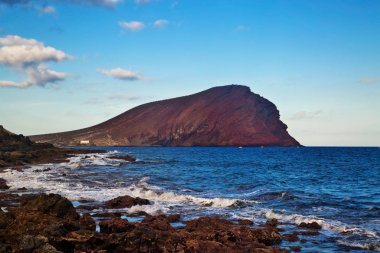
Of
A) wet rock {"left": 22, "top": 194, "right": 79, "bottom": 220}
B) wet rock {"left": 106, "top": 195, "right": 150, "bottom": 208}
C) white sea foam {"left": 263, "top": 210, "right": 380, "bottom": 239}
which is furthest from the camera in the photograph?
wet rock {"left": 106, "top": 195, "right": 150, "bottom": 208}

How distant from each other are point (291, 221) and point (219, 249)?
9546 millimetres

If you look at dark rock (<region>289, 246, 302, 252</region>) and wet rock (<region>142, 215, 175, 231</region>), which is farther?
wet rock (<region>142, 215, 175, 231</region>)

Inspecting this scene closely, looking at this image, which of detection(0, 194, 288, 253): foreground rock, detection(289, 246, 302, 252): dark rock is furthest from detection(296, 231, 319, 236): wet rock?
detection(289, 246, 302, 252): dark rock

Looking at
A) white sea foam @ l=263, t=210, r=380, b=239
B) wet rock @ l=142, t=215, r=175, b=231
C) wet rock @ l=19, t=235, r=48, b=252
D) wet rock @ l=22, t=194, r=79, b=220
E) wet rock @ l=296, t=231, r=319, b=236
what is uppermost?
wet rock @ l=22, t=194, r=79, b=220

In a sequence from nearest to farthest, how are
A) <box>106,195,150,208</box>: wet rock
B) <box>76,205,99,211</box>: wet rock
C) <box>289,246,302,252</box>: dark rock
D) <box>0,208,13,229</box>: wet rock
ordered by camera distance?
1. <box>0,208,13,229</box>: wet rock
2. <box>289,246,302,252</box>: dark rock
3. <box>76,205,99,211</box>: wet rock
4. <box>106,195,150,208</box>: wet rock

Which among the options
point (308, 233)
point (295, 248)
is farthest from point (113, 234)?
point (308, 233)

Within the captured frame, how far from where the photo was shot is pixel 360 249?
16.1m

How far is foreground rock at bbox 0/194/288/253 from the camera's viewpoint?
12.3 m

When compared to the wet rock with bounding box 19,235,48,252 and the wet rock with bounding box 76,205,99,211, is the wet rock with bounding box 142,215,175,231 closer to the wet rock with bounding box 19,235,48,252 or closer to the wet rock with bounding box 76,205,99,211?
the wet rock with bounding box 76,205,99,211

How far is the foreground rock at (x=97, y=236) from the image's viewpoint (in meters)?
12.3

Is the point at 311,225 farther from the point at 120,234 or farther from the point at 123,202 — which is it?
the point at 123,202

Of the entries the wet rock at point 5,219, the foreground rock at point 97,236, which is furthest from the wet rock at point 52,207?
the wet rock at point 5,219

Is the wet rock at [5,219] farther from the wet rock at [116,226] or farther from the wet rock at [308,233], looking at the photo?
the wet rock at [308,233]

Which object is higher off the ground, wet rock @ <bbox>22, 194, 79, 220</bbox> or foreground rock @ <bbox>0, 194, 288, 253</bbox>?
wet rock @ <bbox>22, 194, 79, 220</bbox>
